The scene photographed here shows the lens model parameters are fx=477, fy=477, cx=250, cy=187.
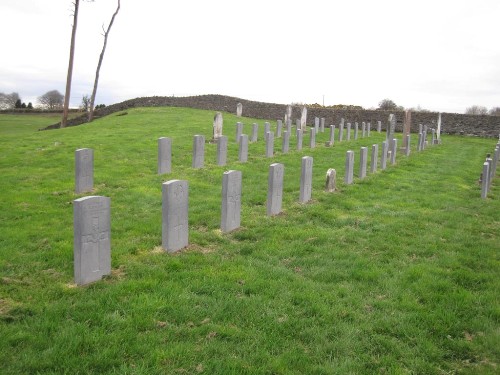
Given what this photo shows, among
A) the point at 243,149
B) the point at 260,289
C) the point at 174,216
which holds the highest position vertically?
the point at 243,149

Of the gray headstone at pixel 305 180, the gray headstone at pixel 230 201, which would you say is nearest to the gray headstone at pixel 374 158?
the gray headstone at pixel 305 180

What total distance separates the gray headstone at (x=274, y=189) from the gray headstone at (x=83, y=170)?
4474 mm

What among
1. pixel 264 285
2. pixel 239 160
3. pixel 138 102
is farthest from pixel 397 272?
pixel 138 102

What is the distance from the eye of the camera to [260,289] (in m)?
5.46

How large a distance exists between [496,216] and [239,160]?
8.25 m

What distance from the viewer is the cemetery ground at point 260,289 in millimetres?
4023

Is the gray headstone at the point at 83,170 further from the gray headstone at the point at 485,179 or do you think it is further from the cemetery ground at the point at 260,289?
the gray headstone at the point at 485,179

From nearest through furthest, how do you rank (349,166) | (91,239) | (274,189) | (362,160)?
(91,239), (274,189), (349,166), (362,160)

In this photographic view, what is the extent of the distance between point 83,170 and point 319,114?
28810mm

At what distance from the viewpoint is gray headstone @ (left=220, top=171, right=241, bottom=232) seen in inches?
309

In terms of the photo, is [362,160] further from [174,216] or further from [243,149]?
[174,216]

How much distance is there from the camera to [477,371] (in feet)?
13.0

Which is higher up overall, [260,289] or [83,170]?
[83,170]

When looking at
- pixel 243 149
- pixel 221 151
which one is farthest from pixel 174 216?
pixel 243 149
